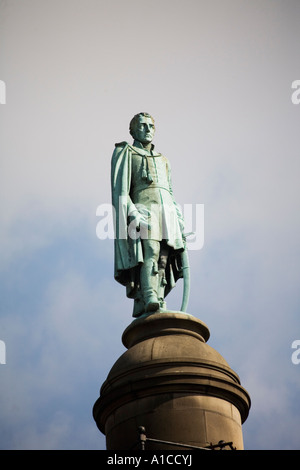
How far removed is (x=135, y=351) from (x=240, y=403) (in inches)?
91.5

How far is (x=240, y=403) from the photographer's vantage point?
51.8 ft

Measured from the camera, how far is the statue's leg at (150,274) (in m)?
17.0

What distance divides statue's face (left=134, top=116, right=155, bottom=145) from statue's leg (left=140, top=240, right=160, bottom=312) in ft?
9.99

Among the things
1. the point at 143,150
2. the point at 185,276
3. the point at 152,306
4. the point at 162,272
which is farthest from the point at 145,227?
the point at 143,150

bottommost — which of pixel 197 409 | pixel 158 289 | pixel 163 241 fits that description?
pixel 197 409

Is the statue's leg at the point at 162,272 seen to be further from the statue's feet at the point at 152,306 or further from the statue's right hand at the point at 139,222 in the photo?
the statue's right hand at the point at 139,222

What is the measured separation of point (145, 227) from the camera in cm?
1773

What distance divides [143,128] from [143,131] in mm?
84

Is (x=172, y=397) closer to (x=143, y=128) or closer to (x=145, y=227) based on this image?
(x=145, y=227)

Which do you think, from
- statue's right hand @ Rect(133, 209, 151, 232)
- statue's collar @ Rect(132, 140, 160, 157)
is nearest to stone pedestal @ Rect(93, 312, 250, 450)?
statue's right hand @ Rect(133, 209, 151, 232)
